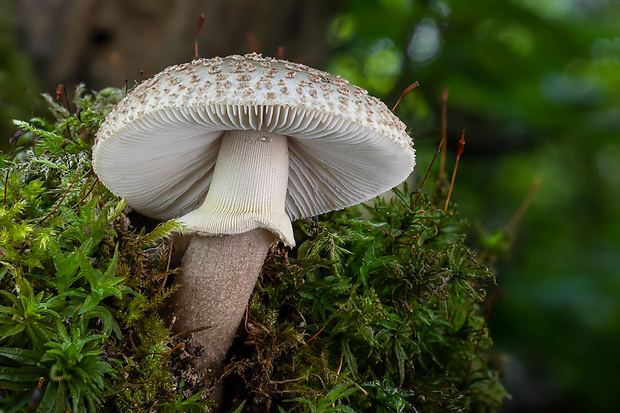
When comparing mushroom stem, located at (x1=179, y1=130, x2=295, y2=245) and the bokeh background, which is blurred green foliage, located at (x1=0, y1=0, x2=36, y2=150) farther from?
mushroom stem, located at (x1=179, y1=130, x2=295, y2=245)

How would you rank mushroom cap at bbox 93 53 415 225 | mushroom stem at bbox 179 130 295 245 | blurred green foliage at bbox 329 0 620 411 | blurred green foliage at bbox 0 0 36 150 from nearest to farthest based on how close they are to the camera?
mushroom cap at bbox 93 53 415 225 → mushroom stem at bbox 179 130 295 245 → blurred green foliage at bbox 329 0 620 411 → blurred green foliage at bbox 0 0 36 150

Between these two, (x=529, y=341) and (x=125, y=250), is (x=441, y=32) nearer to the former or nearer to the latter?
(x=529, y=341)

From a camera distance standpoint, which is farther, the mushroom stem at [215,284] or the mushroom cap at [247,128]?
the mushroom stem at [215,284]

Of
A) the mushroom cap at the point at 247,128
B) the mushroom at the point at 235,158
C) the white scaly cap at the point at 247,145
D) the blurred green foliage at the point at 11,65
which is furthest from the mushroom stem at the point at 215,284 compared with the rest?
the blurred green foliage at the point at 11,65

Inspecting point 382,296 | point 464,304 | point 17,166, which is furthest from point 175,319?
point 464,304

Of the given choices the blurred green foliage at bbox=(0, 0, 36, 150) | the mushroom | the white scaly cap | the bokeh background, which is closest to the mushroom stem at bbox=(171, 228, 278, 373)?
the mushroom

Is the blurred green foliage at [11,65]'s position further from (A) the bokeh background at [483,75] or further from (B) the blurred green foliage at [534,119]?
(B) the blurred green foliage at [534,119]

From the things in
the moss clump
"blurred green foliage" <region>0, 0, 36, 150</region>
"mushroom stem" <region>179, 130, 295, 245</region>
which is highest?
"mushroom stem" <region>179, 130, 295, 245</region>

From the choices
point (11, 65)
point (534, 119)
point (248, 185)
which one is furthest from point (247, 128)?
point (11, 65)
